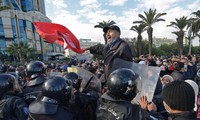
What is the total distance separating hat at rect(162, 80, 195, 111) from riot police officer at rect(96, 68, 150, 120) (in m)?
0.32

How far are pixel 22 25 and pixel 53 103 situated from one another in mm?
54533

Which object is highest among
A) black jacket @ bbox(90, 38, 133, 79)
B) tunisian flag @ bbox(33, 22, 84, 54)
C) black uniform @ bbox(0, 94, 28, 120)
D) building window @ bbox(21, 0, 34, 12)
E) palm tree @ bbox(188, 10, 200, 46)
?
building window @ bbox(21, 0, 34, 12)

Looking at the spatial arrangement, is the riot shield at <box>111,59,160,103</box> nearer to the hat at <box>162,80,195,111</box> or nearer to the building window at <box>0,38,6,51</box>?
the hat at <box>162,80,195,111</box>

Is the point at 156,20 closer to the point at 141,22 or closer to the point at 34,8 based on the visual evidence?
the point at 141,22

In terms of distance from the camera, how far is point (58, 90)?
265 cm

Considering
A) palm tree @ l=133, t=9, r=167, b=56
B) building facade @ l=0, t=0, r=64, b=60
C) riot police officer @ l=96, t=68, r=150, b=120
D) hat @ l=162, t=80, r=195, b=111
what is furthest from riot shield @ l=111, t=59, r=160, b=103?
building facade @ l=0, t=0, r=64, b=60

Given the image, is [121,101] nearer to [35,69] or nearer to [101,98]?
[101,98]

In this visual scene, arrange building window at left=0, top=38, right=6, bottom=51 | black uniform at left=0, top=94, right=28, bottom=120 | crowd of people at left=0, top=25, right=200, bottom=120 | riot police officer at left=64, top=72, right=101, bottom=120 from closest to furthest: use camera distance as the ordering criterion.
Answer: crowd of people at left=0, top=25, right=200, bottom=120 < black uniform at left=0, top=94, right=28, bottom=120 < riot police officer at left=64, top=72, right=101, bottom=120 < building window at left=0, top=38, right=6, bottom=51

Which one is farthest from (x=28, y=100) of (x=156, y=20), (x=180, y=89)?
(x=156, y=20)

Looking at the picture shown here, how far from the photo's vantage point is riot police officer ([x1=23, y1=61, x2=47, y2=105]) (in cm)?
337

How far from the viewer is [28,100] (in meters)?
3.32

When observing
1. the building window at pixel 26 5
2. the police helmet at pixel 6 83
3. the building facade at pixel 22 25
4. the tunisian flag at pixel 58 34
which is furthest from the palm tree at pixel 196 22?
the building window at pixel 26 5

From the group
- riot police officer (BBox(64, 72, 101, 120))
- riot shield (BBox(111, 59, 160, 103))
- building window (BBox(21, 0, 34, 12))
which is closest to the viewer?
riot shield (BBox(111, 59, 160, 103))

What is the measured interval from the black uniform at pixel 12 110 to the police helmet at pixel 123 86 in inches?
46.3
